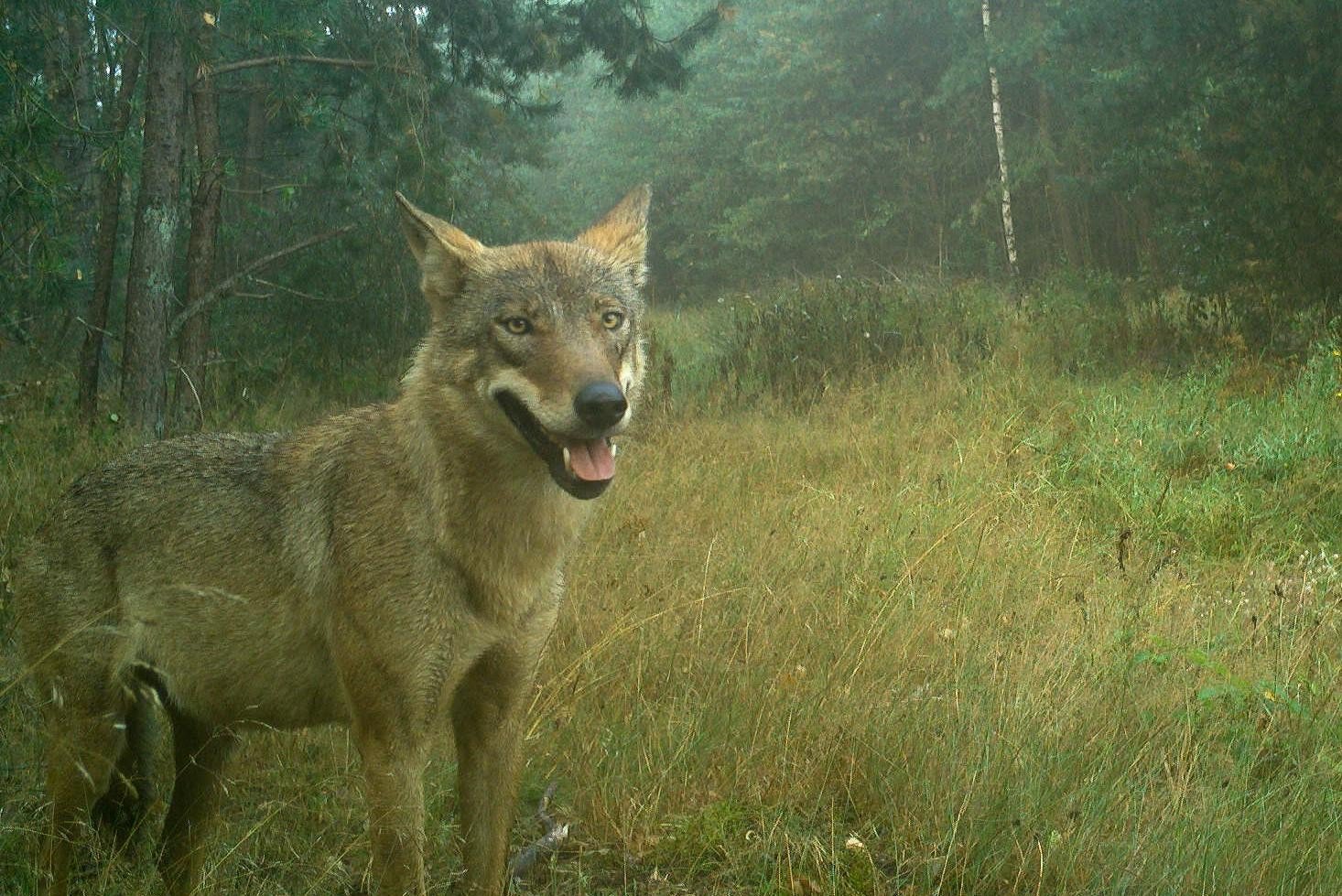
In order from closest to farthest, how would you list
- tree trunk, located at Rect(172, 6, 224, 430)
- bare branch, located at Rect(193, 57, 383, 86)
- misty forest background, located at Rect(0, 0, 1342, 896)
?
misty forest background, located at Rect(0, 0, 1342, 896) → bare branch, located at Rect(193, 57, 383, 86) → tree trunk, located at Rect(172, 6, 224, 430)

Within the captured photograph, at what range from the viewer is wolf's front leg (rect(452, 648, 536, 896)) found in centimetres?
348

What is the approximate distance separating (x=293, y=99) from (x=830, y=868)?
776 cm

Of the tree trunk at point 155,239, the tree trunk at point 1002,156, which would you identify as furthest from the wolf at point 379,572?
the tree trunk at point 1002,156

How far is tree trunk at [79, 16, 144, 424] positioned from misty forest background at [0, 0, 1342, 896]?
0.06m

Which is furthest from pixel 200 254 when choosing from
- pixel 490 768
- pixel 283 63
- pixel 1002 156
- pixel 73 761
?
pixel 1002 156

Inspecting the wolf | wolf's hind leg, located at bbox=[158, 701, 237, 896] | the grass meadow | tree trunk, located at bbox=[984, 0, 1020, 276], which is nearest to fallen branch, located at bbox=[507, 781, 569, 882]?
the grass meadow

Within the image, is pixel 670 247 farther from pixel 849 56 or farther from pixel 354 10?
pixel 354 10

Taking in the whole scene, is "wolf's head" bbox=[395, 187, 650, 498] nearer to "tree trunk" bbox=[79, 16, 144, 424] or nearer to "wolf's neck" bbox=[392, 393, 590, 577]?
"wolf's neck" bbox=[392, 393, 590, 577]

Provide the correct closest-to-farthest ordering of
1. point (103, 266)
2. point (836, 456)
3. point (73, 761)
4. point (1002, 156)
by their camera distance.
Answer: point (73, 761), point (836, 456), point (103, 266), point (1002, 156)

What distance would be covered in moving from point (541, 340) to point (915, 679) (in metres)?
2.04

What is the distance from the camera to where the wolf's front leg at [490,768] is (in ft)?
11.4

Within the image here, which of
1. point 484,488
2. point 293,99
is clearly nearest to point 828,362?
point 293,99

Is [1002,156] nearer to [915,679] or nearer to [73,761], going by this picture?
[915,679]

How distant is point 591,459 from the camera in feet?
10.8
